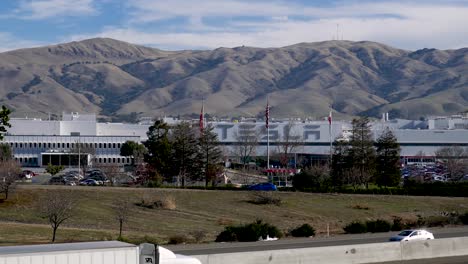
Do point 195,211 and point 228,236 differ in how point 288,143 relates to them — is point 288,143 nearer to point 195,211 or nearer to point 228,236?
point 195,211

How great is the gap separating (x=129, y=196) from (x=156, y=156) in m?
21.0

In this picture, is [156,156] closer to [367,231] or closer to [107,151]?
[367,231]

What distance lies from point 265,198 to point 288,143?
74.3 m

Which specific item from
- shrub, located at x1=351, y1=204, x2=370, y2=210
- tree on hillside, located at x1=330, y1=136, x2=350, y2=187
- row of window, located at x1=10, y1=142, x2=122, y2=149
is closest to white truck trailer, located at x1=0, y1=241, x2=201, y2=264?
shrub, located at x1=351, y1=204, x2=370, y2=210

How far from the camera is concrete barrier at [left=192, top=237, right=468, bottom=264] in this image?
85.0 ft

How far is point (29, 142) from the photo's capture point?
459ft

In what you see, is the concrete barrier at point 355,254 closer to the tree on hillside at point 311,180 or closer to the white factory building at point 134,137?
the tree on hillside at point 311,180

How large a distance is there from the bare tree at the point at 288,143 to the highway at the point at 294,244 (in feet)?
292

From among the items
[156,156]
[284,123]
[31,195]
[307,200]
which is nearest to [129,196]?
[31,195]

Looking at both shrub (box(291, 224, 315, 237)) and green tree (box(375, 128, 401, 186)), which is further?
green tree (box(375, 128, 401, 186))

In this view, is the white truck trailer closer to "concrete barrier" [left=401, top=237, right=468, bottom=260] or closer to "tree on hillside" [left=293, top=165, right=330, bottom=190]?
"concrete barrier" [left=401, top=237, right=468, bottom=260]

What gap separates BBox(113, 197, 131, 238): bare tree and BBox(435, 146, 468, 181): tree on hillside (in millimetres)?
50987

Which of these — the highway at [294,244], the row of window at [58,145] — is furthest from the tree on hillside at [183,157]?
the row of window at [58,145]

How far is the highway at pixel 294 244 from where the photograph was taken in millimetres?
33125
